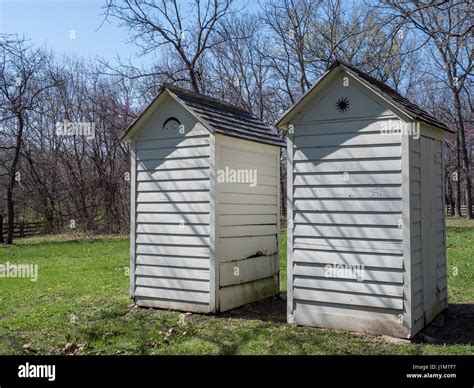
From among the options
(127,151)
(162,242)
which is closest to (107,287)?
(162,242)

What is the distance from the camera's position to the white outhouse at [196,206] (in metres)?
8.18

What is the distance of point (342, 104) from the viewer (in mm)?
6941

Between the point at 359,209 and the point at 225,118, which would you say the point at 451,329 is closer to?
the point at 359,209

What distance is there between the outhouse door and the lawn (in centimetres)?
60

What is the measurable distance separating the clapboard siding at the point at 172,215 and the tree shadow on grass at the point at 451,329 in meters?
3.61

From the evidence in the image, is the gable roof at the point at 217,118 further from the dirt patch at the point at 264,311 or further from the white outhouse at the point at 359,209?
the dirt patch at the point at 264,311

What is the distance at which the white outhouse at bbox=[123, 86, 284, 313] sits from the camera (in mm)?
8180

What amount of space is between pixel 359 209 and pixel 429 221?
1433 mm

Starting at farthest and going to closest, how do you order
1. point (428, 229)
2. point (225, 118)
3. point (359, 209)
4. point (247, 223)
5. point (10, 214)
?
point (10, 214) < point (225, 118) < point (247, 223) < point (428, 229) < point (359, 209)

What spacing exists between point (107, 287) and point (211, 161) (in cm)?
457

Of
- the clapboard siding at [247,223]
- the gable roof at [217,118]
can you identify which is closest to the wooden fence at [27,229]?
the gable roof at [217,118]

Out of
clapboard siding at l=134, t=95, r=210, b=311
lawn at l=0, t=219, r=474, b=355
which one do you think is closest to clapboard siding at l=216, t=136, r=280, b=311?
clapboard siding at l=134, t=95, r=210, b=311

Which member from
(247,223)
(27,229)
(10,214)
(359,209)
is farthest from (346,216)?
(27,229)
